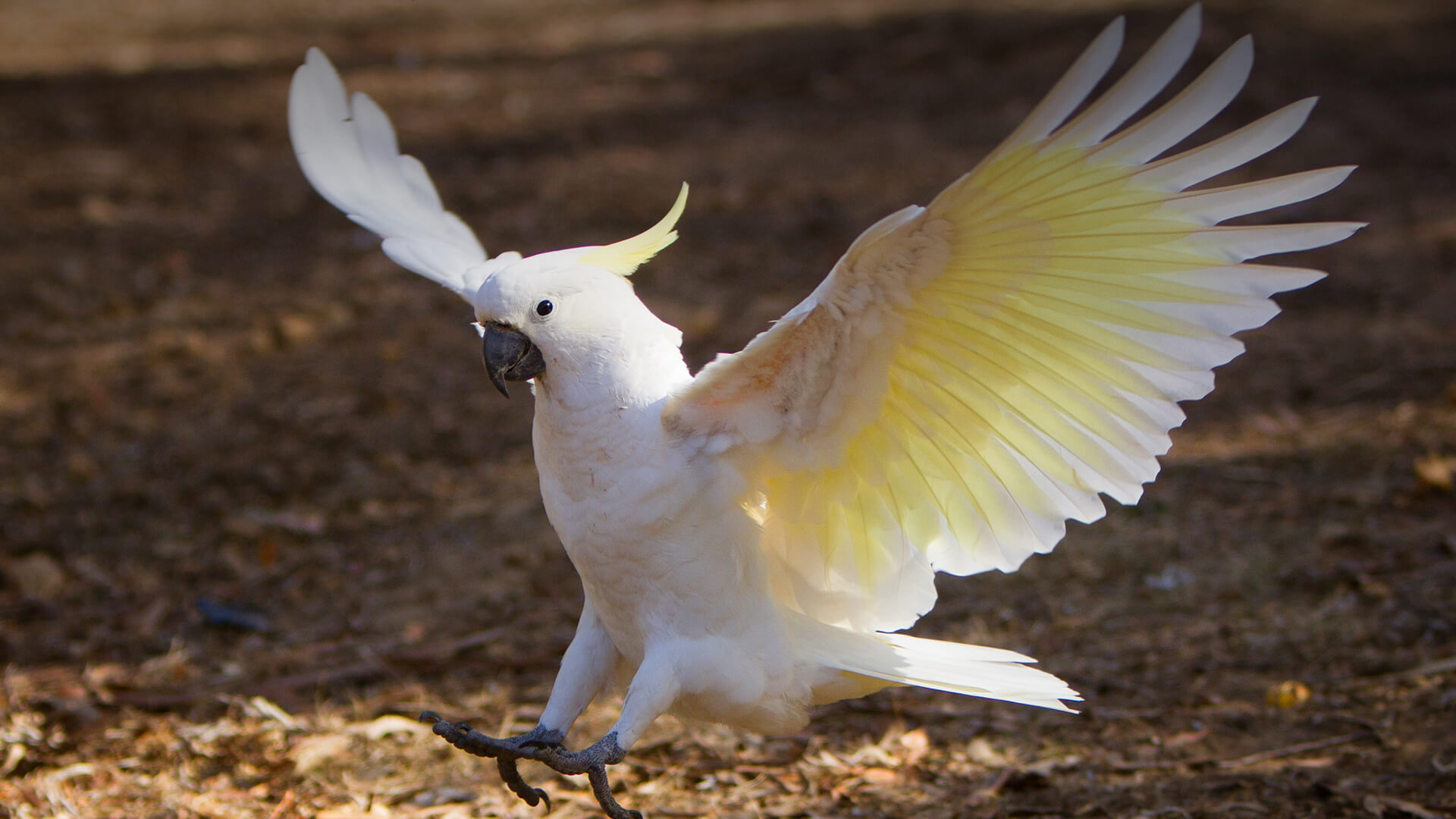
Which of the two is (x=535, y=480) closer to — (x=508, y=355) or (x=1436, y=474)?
(x=508, y=355)

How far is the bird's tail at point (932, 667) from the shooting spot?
226cm

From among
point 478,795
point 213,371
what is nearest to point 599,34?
point 213,371

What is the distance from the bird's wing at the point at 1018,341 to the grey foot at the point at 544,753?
0.53 metres

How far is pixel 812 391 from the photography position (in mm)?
2088

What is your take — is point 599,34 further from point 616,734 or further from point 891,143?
point 616,734

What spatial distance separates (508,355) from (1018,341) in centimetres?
89

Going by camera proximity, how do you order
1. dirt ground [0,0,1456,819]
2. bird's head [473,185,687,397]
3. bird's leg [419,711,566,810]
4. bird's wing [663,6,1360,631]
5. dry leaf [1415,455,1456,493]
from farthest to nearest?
1. dry leaf [1415,455,1456,493]
2. dirt ground [0,0,1456,819]
3. bird's leg [419,711,566,810]
4. bird's head [473,185,687,397]
5. bird's wing [663,6,1360,631]

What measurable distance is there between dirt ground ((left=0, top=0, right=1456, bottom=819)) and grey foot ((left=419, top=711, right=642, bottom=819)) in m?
0.47

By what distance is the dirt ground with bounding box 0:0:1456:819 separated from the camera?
2.83 m

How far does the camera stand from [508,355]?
2.15 m

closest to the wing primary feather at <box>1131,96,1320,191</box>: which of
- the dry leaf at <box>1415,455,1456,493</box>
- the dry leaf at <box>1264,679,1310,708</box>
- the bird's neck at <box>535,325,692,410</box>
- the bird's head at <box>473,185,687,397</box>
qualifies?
the bird's head at <box>473,185,687,397</box>

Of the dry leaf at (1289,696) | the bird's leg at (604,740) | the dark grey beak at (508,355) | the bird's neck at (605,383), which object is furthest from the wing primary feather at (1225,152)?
the dry leaf at (1289,696)

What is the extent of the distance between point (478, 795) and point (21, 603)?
1711mm

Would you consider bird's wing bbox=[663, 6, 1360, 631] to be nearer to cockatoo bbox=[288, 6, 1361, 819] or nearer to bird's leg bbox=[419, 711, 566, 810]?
cockatoo bbox=[288, 6, 1361, 819]
